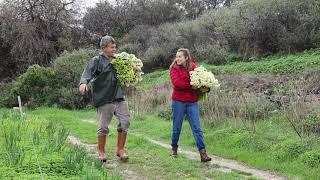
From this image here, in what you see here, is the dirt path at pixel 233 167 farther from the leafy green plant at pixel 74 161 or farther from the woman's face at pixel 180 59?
the leafy green plant at pixel 74 161

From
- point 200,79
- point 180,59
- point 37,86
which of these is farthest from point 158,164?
point 37,86

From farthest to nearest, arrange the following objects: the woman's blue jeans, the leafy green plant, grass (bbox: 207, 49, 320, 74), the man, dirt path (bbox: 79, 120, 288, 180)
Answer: grass (bbox: 207, 49, 320, 74), the woman's blue jeans, the man, dirt path (bbox: 79, 120, 288, 180), the leafy green plant

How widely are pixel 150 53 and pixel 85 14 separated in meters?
8.64

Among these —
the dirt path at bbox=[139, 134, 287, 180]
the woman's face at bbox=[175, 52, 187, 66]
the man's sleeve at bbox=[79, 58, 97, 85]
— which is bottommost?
the dirt path at bbox=[139, 134, 287, 180]

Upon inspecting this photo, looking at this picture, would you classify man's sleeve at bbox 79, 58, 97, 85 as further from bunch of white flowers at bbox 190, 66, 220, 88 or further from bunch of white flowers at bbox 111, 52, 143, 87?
bunch of white flowers at bbox 190, 66, 220, 88

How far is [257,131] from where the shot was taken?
33.1 feet

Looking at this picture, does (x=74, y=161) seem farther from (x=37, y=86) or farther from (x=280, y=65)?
(x=37, y=86)

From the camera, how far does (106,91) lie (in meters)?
8.09

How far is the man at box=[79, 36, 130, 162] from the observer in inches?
317

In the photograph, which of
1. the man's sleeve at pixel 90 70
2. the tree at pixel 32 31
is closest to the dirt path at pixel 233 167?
the man's sleeve at pixel 90 70

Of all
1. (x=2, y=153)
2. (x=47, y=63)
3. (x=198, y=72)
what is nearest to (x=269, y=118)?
(x=198, y=72)

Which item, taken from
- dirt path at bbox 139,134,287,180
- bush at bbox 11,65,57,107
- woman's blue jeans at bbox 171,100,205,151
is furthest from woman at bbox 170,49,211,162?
bush at bbox 11,65,57,107

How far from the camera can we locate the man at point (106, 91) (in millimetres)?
8062

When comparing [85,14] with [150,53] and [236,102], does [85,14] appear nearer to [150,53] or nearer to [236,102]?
[150,53]
